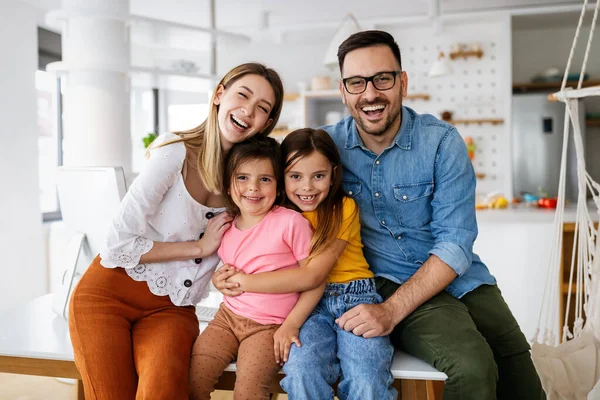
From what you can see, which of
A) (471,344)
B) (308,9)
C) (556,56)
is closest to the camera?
(471,344)

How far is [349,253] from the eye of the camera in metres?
1.62

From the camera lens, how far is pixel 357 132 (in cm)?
177

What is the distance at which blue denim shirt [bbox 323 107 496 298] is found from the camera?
1.67m

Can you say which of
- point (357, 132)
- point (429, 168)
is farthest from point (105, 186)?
point (429, 168)

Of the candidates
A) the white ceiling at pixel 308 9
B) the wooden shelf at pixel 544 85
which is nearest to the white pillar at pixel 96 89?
the white ceiling at pixel 308 9

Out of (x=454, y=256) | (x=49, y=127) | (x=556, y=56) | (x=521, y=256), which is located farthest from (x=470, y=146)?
(x=454, y=256)

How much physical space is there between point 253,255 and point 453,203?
590 millimetres

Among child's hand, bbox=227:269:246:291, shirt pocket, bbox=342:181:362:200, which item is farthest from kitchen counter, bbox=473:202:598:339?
child's hand, bbox=227:269:246:291

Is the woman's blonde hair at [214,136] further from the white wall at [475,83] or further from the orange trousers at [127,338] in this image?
the white wall at [475,83]

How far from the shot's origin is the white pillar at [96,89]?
291cm

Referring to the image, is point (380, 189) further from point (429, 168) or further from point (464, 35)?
point (464, 35)

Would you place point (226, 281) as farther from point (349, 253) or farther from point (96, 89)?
point (96, 89)

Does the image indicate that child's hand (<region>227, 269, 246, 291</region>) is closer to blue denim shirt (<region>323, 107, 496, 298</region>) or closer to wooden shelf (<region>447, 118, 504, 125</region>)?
blue denim shirt (<region>323, 107, 496, 298</region>)

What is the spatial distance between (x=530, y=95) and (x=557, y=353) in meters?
3.99
